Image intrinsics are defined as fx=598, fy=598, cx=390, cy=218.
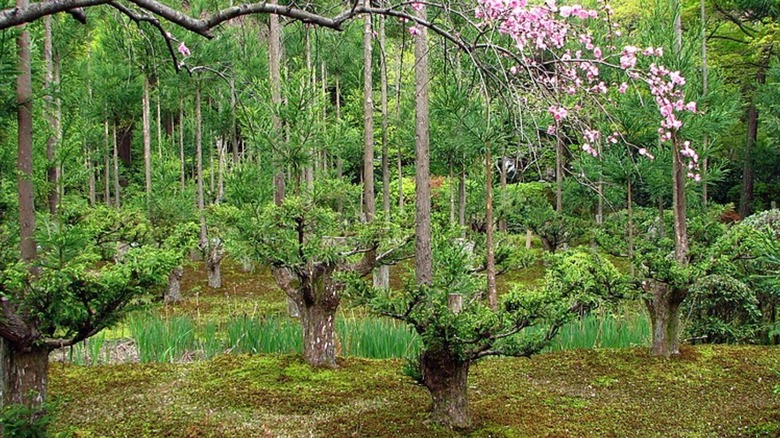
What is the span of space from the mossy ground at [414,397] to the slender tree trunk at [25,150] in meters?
1.38

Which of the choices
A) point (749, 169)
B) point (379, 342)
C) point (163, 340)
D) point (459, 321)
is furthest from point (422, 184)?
point (749, 169)

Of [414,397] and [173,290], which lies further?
[173,290]

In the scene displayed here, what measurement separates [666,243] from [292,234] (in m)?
5.35

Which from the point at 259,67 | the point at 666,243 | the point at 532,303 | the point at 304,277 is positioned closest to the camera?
the point at 532,303

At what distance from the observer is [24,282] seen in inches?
135

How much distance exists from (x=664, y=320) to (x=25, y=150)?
560 cm

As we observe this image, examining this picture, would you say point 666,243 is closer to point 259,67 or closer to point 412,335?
point 412,335

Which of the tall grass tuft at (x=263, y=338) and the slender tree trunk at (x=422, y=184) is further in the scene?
the tall grass tuft at (x=263, y=338)

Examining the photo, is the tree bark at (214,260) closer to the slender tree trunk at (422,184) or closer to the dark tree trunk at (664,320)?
the slender tree trunk at (422,184)

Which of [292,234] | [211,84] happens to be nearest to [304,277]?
[292,234]

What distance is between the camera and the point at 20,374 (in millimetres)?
3637

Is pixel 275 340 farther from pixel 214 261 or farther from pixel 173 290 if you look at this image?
pixel 214 261

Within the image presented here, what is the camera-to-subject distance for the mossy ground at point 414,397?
13.5 ft

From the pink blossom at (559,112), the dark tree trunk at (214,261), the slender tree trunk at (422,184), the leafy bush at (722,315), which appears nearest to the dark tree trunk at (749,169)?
the leafy bush at (722,315)
